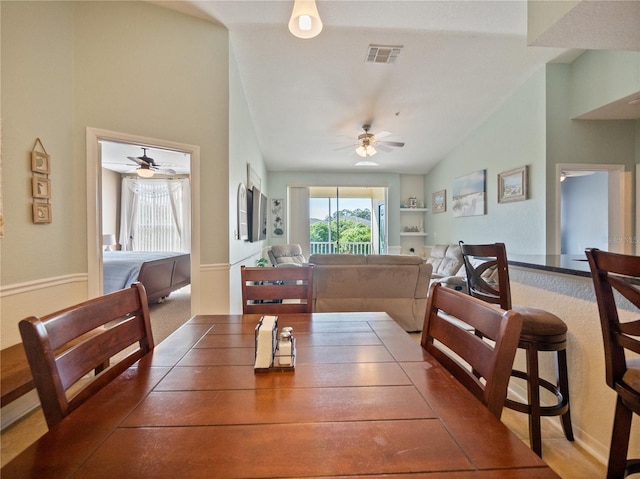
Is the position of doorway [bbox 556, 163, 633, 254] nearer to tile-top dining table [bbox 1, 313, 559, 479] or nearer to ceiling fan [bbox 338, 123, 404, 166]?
ceiling fan [bbox 338, 123, 404, 166]

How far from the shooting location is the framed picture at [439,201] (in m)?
6.47

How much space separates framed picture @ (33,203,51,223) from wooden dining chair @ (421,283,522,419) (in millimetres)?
2798

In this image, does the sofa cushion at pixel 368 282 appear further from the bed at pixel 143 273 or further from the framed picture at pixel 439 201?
the framed picture at pixel 439 201

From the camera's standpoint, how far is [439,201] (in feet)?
22.0

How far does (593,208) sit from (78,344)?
21.3 feet

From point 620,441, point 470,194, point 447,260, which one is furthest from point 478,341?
point 470,194

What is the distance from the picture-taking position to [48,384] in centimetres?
72

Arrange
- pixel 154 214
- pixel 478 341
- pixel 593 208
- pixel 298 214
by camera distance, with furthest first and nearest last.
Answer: pixel 154 214 → pixel 298 214 → pixel 593 208 → pixel 478 341

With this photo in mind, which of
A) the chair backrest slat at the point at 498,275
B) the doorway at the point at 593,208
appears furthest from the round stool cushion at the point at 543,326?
the doorway at the point at 593,208

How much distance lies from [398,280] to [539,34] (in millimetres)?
2482

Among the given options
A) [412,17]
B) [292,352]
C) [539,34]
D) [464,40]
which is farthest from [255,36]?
[292,352]

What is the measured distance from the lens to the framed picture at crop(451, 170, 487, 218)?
16.5 feet

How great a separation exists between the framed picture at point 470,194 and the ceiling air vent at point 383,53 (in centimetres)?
265

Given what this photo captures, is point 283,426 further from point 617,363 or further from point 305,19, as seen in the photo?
point 305,19
